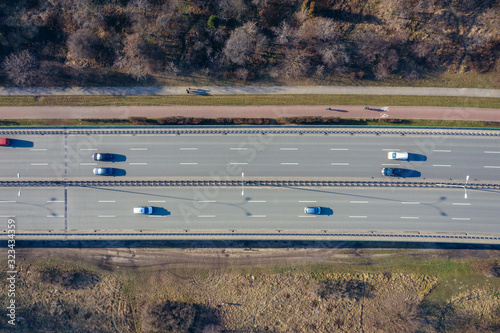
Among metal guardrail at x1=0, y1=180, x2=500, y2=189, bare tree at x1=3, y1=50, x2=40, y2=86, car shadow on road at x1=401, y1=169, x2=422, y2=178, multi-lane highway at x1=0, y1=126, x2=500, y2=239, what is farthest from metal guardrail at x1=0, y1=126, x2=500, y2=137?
bare tree at x1=3, y1=50, x2=40, y2=86

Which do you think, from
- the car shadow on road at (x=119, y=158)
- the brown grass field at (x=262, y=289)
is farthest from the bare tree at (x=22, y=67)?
the brown grass field at (x=262, y=289)

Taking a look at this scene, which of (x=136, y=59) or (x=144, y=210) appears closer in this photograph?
(x=144, y=210)

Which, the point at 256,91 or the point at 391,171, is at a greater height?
the point at 256,91

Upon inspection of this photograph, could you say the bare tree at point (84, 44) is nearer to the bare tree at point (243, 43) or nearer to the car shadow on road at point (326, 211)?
the bare tree at point (243, 43)

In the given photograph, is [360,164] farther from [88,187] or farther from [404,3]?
[88,187]

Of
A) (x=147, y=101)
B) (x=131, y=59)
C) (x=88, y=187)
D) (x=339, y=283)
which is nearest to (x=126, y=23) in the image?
(x=131, y=59)

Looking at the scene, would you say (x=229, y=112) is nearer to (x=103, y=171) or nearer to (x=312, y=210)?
(x=312, y=210)

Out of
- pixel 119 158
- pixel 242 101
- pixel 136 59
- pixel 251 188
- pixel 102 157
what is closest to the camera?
pixel 102 157

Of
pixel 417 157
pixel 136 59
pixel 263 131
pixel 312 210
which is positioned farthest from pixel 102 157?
pixel 417 157
